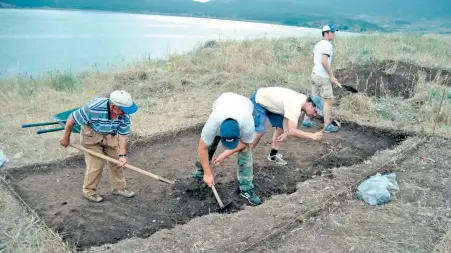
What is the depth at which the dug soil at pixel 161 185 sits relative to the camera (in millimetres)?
3541

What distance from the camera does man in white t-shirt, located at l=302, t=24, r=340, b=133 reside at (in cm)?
540

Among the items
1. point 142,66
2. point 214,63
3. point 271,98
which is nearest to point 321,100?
point 271,98

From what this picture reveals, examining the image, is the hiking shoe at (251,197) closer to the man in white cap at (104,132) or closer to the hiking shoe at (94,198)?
the man in white cap at (104,132)

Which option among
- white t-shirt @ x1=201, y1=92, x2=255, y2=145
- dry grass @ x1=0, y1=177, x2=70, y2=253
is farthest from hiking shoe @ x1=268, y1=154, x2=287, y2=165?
dry grass @ x1=0, y1=177, x2=70, y2=253

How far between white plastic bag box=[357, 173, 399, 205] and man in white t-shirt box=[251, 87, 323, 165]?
2.24 feet

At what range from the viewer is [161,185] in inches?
170

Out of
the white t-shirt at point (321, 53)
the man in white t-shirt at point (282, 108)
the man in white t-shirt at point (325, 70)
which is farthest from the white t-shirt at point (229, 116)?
the white t-shirt at point (321, 53)

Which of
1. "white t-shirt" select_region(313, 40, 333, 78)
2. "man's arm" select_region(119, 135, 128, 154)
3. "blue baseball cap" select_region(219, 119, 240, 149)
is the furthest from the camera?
"white t-shirt" select_region(313, 40, 333, 78)

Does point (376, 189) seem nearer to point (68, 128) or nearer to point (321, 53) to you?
point (321, 53)

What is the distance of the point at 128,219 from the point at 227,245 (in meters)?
1.13

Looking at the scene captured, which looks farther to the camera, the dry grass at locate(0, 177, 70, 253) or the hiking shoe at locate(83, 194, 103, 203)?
the hiking shoe at locate(83, 194, 103, 203)

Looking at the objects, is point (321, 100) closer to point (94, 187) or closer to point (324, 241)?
point (324, 241)

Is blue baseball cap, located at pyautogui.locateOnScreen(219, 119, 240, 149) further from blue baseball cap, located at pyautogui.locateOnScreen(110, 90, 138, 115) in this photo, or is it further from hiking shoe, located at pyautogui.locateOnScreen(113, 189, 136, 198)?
hiking shoe, located at pyautogui.locateOnScreen(113, 189, 136, 198)

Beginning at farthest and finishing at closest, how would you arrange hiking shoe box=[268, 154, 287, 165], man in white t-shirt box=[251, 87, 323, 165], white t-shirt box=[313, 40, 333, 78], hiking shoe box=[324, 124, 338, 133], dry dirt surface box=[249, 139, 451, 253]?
hiking shoe box=[324, 124, 338, 133]
white t-shirt box=[313, 40, 333, 78]
hiking shoe box=[268, 154, 287, 165]
man in white t-shirt box=[251, 87, 323, 165]
dry dirt surface box=[249, 139, 451, 253]
